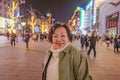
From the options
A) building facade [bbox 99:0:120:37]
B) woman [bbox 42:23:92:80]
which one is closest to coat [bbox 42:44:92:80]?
woman [bbox 42:23:92:80]

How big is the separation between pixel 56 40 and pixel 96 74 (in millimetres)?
7664

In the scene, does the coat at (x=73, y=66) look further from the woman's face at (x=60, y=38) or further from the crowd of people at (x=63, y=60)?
the woman's face at (x=60, y=38)

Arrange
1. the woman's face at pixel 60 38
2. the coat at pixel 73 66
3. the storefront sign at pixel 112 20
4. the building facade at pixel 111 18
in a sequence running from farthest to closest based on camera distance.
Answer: the storefront sign at pixel 112 20 < the building facade at pixel 111 18 < the woman's face at pixel 60 38 < the coat at pixel 73 66

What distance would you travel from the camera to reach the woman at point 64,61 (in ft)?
11.0

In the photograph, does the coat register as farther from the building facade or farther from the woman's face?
the building facade

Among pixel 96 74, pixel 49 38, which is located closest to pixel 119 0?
pixel 96 74

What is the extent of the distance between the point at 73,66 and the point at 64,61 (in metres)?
0.12

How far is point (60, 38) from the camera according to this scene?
3.59 meters

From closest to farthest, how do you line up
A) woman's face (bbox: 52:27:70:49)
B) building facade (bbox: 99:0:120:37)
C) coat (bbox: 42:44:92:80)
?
→ coat (bbox: 42:44:92:80) → woman's face (bbox: 52:27:70:49) → building facade (bbox: 99:0:120:37)

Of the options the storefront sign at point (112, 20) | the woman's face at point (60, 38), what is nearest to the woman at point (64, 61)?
the woman's face at point (60, 38)

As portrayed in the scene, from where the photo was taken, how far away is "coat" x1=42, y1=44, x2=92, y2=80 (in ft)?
10.9

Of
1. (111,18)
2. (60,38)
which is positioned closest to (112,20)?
(111,18)

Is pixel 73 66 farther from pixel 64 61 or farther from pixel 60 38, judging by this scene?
pixel 60 38

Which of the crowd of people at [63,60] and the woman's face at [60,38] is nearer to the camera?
the crowd of people at [63,60]
